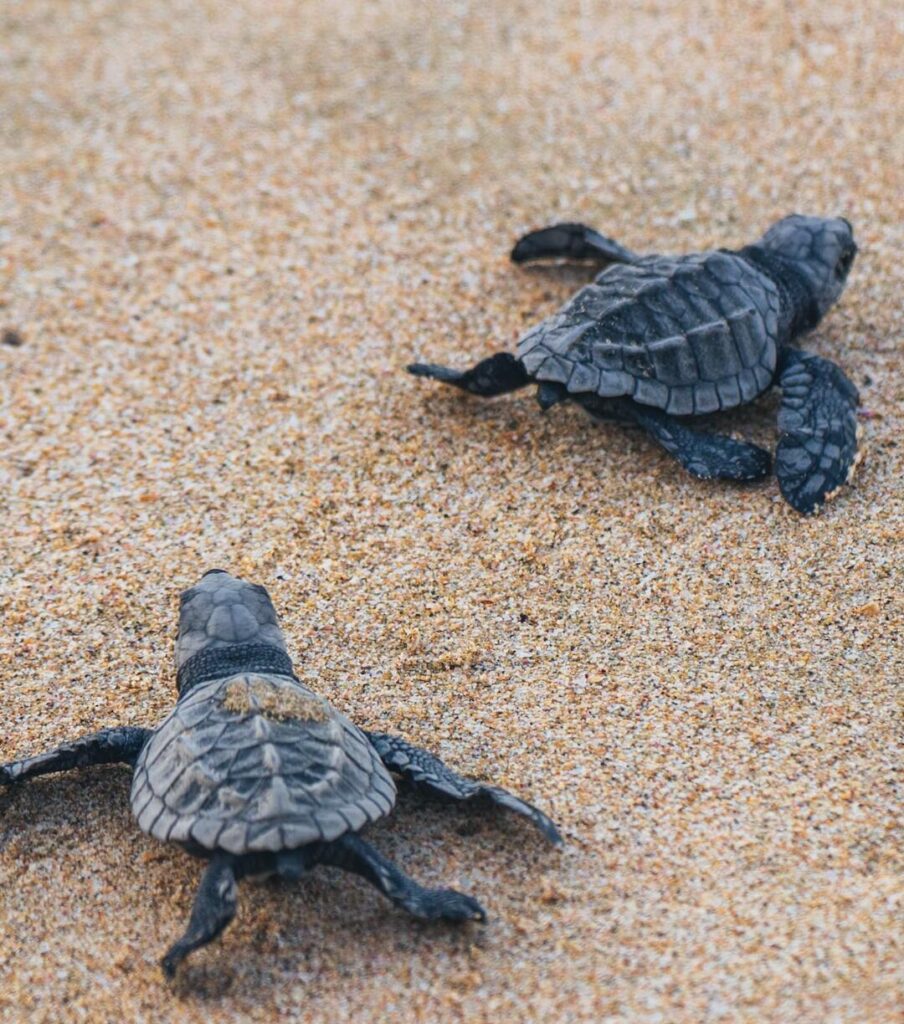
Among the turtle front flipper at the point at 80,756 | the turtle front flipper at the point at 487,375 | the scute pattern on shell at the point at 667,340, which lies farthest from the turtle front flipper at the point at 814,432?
the turtle front flipper at the point at 80,756

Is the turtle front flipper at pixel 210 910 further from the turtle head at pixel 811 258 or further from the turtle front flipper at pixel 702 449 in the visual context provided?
the turtle head at pixel 811 258

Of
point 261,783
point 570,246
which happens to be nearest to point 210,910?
point 261,783

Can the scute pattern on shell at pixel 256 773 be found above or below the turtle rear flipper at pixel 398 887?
above

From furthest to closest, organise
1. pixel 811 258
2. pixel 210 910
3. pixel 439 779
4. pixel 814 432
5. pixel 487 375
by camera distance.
→ pixel 811 258 < pixel 487 375 < pixel 814 432 < pixel 439 779 < pixel 210 910

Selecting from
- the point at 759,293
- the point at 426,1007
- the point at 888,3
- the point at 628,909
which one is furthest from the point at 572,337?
the point at 888,3

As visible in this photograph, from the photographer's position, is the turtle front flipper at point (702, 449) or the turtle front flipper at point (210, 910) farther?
the turtle front flipper at point (702, 449)

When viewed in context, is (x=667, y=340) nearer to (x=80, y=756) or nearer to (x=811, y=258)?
(x=811, y=258)
